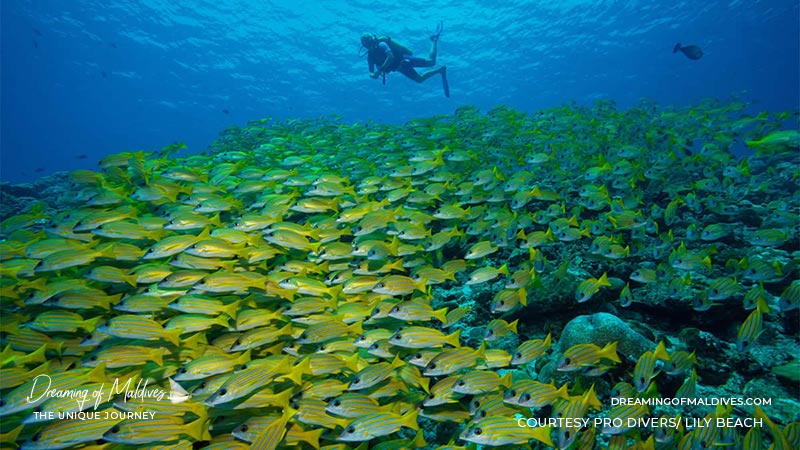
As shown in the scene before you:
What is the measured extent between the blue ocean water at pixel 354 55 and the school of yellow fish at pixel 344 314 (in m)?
25.7

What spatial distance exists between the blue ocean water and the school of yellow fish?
1012 inches

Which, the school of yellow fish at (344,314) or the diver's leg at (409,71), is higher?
the diver's leg at (409,71)

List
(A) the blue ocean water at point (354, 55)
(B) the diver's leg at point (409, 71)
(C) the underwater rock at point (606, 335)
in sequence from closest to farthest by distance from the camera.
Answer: (C) the underwater rock at point (606, 335), (B) the diver's leg at point (409, 71), (A) the blue ocean water at point (354, 55)

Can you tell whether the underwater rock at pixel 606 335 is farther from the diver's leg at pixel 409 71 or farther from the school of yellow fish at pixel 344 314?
the diver's leg at pixel 409 71

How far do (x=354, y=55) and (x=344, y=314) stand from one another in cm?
4369

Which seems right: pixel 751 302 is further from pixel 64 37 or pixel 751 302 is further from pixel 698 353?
pixel 64 37

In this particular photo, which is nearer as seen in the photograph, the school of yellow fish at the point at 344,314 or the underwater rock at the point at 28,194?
the school of yellow fish at the point at 344,314

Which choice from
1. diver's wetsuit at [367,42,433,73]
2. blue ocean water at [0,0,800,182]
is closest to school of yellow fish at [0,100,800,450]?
diver's wetsuit at [367,42,433,73]

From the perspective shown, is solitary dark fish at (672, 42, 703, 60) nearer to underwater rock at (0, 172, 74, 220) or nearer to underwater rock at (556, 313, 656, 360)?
underwater rock at (556, 313, 656, 360)

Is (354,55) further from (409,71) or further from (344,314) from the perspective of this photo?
(344,314)

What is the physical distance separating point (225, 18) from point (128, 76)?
69.2 feet

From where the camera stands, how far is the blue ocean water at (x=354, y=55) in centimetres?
3409

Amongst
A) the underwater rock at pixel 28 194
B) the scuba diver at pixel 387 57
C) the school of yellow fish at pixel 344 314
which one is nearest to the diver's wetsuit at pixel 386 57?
the scuba diver at pixel 387 57

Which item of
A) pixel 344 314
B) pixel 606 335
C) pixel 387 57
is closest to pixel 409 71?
pixel 387 57
